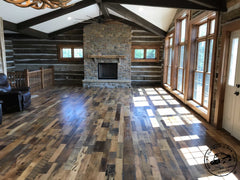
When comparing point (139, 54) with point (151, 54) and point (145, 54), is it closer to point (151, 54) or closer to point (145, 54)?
point (145, 54)

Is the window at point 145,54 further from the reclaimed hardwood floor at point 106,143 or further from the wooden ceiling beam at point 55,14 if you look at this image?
the reclaimed hardwood floor at point 106,143

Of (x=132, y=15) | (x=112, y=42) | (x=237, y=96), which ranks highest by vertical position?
(x=132, y=15)

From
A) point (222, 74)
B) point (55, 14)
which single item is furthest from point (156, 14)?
point (222, 74)

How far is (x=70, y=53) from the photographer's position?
10.7 metres

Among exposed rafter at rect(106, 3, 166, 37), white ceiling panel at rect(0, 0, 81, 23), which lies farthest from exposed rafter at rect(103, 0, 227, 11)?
white ceiling panel at rect(0, 0, 81, 23)

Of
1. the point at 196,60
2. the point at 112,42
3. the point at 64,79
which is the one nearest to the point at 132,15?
the point at 112,42

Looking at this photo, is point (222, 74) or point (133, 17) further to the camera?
point (133, 17)

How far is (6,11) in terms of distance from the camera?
5883 mm

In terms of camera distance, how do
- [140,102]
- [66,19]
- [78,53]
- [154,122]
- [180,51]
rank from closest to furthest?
[154,122], [140,102], [180,51], [66,19], [78,53]

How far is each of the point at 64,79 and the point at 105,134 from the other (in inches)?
308

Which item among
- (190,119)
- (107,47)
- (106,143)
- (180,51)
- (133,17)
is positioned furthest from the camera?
(107,47)

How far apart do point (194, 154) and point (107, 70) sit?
7.65 meters

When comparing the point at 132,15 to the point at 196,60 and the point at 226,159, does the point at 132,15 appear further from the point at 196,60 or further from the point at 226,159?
the point at 226,159

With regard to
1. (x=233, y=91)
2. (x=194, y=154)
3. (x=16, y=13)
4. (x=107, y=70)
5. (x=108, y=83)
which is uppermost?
(x=16, y=13)
